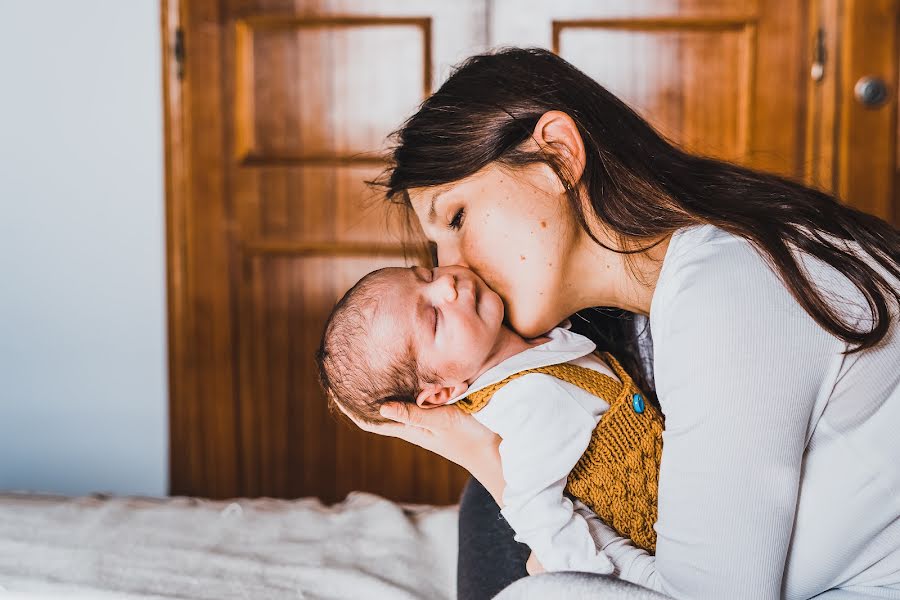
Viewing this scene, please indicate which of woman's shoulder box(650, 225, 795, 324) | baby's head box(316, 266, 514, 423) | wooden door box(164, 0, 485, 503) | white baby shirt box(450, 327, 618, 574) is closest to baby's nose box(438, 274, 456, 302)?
baby's head box(316, 266, 514, 423)

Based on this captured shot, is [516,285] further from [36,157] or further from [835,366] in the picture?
[36,157]

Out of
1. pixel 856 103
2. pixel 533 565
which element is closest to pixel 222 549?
pixel 533 565

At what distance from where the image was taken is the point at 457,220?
116 cm

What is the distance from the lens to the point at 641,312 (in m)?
1.20

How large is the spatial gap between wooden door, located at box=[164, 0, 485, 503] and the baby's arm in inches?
51.6

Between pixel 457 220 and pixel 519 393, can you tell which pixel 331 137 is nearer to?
pixel 457 220

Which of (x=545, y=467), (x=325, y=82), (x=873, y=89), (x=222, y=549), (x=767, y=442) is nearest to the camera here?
(x=767, y=442)

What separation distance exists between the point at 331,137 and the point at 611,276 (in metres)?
1.37

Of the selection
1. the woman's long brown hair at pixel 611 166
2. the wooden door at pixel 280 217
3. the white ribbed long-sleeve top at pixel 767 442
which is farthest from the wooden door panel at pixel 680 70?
the white ribbed long-sleeve top at pixel 767 442

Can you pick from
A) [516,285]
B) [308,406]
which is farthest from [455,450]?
[308,406]

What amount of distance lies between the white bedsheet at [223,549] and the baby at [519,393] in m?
0.23

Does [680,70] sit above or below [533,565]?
above

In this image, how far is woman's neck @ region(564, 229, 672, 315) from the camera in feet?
3.63

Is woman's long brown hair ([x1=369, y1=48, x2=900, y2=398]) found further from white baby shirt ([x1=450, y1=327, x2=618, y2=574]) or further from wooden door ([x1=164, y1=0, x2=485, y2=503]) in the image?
wooden door ([x1=164, y1=0, x2=485, y2=503])
